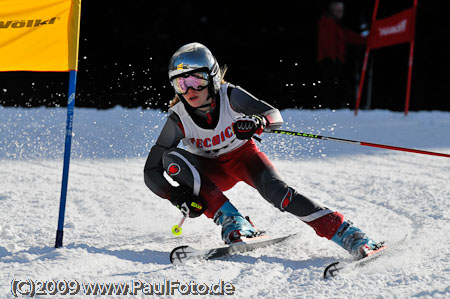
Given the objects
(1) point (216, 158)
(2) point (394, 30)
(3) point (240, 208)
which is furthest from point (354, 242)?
(2) point (394, 30)

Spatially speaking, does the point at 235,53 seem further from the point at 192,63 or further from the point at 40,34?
the point at 40,34

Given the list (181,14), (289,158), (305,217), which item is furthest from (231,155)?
(181,14)

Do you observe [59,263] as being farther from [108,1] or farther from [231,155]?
[108,1]

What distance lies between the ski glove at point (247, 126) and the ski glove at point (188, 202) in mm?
378

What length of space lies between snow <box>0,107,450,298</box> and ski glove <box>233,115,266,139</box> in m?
0.58

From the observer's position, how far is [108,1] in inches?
410

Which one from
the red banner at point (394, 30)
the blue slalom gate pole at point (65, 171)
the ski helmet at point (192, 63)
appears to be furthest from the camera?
the red banner at point (394, 30)

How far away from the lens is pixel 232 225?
2932 mm

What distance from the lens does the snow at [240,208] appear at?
242 centimetres

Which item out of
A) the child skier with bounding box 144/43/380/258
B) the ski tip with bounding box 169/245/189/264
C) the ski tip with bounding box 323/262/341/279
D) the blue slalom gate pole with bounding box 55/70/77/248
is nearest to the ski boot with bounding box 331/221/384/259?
the child skier with bounding box 144/43/380/258

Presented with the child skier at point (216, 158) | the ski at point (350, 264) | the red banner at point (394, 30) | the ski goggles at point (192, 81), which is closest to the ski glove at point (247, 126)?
the child skier at point (216, 158)

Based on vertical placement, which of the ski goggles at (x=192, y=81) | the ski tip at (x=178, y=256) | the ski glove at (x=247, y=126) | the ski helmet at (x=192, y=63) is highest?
the ski helmet at (x=192, y=63)

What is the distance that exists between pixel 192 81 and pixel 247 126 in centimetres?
41

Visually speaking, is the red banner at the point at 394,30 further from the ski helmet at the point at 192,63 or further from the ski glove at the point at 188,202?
the ski glove at the point at 188,202
